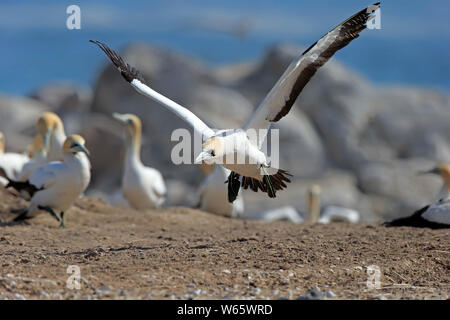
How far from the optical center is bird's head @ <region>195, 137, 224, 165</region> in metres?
6.64

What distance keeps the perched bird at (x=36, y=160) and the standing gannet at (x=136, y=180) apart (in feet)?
4.71

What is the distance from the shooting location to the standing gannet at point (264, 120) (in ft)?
23.5

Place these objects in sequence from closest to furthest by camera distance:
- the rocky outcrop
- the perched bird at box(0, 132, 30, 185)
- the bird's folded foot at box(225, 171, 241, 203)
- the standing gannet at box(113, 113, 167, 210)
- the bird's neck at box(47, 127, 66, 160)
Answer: the bird's folded foot at box(225, 171, 241, 203) → the bird's neck at box(47, 127, 66, 160) → the perched bird at box(0, 132, 30, 185) → the standing gannet at box(113, 113, 167, 210) → the rocky outcrop

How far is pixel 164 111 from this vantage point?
22656 millimetres

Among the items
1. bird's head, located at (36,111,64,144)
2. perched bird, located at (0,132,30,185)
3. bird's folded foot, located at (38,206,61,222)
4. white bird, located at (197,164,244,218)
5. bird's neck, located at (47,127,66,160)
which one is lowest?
bird's folded foot, located at (38,206,61,222)

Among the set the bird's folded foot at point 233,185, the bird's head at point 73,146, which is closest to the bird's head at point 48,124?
the bird's head at point 73,146

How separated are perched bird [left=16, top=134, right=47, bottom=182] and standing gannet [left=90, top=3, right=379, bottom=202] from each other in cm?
310

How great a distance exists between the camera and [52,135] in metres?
11.0

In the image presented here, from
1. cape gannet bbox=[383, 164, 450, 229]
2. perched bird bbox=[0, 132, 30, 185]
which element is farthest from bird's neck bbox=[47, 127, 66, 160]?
cape gannet bbox=[383, 164, 450, 229]

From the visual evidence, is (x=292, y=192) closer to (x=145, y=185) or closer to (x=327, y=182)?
(x=327, y=182)

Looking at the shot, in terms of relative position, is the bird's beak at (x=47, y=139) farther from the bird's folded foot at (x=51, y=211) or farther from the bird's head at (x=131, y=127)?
the bird's folded foot at (x=51, y=211)

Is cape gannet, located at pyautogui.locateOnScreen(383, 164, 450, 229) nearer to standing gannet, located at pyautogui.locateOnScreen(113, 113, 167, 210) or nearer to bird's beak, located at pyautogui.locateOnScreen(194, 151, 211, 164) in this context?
bird's beak, located at pyautogui.locateOnScreen(194, 151, 211, 164)


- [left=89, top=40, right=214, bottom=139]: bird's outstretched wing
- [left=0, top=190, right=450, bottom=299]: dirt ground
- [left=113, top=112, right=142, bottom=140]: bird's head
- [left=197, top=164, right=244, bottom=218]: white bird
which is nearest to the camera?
[left=0, top=190, right=450, bottom=299]: dirt ground

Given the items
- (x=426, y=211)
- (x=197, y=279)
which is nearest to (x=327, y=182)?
(x=426, y=211)
